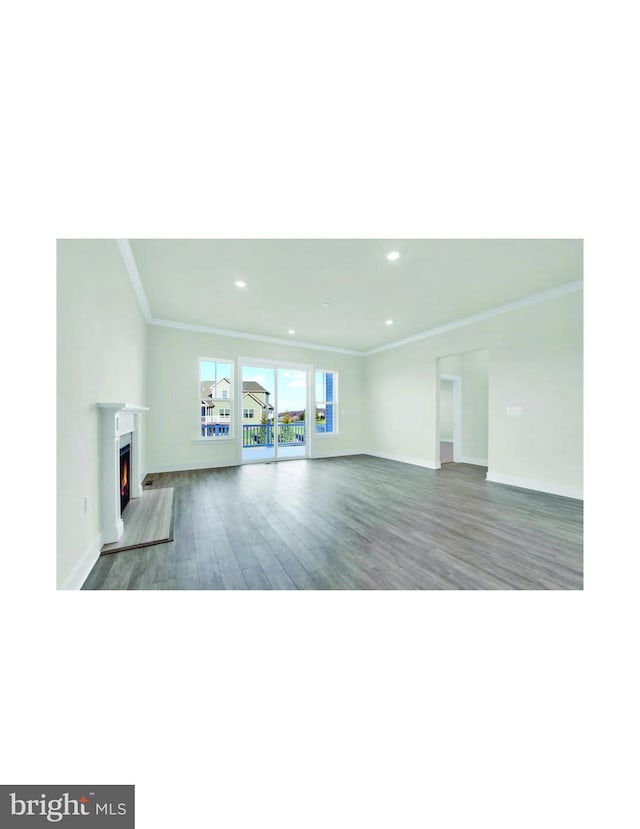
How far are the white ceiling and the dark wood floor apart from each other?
269 centimetres

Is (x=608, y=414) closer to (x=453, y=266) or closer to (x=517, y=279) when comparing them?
(x=453, y=266)

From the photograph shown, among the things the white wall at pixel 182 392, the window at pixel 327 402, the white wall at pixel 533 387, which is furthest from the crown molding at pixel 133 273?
the white wall at pixel 533 387

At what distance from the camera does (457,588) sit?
69.7 inches

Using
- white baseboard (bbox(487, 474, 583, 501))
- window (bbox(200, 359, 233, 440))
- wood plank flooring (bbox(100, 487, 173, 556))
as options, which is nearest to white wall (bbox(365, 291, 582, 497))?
white baseboard (bbox(487, 474, 583, 501))

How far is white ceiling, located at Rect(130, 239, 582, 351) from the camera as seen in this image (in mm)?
2869

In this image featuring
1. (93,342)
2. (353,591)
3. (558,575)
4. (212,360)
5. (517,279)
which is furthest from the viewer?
(212,360)

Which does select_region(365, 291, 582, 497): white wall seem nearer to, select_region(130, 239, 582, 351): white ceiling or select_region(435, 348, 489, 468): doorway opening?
select_region(130, 239, 582, 351): white ceiling

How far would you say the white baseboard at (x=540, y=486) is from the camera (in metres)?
3.76

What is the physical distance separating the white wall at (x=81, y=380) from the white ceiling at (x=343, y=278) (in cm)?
92

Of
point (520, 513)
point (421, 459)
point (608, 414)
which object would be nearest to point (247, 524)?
point (608, 414)

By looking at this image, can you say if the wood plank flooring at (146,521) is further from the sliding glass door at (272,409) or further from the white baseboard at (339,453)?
the white baseboard at (339,453)

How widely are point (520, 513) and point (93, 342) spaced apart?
4.29 metres

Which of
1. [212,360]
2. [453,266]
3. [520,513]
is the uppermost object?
[453,266]

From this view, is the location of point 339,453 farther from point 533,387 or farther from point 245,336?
point 533,387
